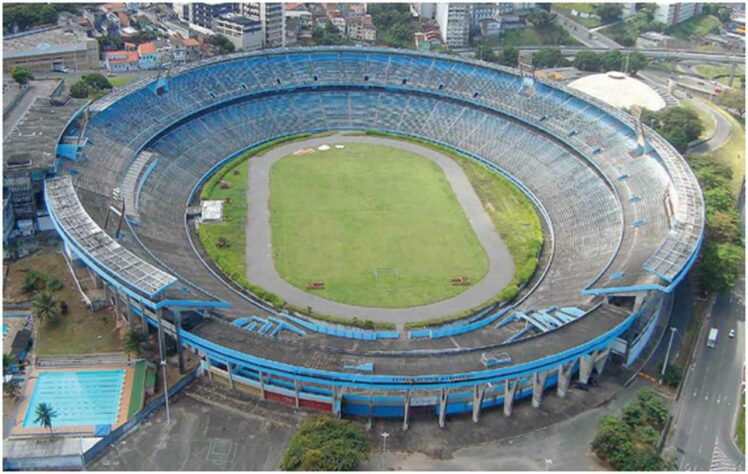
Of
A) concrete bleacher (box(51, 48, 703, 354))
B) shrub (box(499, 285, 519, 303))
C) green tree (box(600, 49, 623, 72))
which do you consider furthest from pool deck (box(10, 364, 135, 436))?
green tree (box(600, 49, 623, 72))

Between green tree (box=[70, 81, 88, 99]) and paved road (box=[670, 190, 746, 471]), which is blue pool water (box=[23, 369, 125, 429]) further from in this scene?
green tree (box=[70, 81, 88, 99])

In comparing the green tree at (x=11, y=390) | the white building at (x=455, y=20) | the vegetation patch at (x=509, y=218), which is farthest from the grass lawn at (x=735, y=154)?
the green tree at (x=11, y=390)

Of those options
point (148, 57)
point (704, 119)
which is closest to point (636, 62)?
point (704, 119)

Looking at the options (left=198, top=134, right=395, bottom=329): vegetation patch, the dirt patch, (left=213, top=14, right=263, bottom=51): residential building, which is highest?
(left=213, top=14, right=263, bottom=51): residential building

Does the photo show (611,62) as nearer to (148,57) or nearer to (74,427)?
(148,57)

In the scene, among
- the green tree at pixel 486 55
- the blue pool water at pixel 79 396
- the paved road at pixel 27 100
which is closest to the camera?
the blue pool water at pixel 79 396

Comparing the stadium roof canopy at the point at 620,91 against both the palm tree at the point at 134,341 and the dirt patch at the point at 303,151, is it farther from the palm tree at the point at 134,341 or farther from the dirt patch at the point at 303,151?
the palm tree at the point at 134,341
